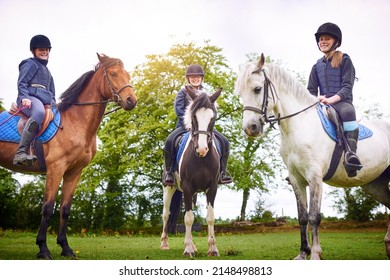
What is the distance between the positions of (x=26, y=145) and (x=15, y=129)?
0.41 meters

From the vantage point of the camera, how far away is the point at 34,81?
5988 millimetres

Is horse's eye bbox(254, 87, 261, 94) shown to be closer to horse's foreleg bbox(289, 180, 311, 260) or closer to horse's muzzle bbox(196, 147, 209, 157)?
horse's muzzle bbox(196, 147, 209, 157)

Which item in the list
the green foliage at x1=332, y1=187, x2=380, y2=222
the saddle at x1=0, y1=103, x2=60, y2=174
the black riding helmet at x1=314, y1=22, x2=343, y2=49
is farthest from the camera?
the green foliage at x1=332, y1=187, x2=380, y2=222

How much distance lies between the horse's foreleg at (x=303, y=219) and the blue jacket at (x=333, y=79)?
125 cm

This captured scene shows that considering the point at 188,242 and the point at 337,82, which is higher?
the point at 337,82

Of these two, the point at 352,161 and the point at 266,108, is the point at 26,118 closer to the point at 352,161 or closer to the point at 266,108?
the point at 266,108

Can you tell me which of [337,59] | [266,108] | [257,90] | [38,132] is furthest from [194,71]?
[38,132]

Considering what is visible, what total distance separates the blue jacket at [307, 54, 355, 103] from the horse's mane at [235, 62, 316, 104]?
0.38 m

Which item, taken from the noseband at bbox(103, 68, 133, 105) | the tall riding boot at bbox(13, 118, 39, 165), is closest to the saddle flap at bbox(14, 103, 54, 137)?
the tall riding boot at bbox(13, 118, 39, 165)

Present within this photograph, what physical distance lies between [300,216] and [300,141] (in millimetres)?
927

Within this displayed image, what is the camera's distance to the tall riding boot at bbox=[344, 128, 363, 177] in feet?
18.3

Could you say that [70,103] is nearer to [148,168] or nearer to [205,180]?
[205,180]

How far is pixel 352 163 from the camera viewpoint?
561 centimetres

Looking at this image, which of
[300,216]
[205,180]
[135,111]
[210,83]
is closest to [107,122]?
[135,111]
